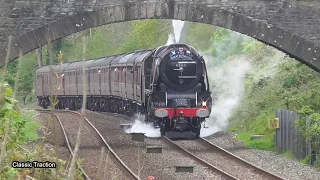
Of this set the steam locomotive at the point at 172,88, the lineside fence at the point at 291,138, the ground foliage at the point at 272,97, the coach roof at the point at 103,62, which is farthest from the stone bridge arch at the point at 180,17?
the coach roof at the point at 103,62

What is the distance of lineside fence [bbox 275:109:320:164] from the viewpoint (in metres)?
14.7

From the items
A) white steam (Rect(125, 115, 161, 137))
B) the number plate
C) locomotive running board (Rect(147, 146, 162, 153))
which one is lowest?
white steam (Rect(125, 115, 161, 137))

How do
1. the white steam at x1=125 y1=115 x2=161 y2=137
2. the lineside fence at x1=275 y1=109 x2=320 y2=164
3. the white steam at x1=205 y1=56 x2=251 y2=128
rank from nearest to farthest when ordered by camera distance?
the lineside fence at x1=275 y1=109 x2=320 y2=164
the white steam at x1=125 y1=115 x2=161 y2=137
the white steam at x1=205 y1=56 x2=251 y2=128

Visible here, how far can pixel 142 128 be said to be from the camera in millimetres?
20531

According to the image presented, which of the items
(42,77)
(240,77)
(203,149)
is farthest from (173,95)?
(42,77)

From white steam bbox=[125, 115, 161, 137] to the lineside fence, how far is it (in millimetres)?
4353

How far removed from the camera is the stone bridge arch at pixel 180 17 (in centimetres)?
1372

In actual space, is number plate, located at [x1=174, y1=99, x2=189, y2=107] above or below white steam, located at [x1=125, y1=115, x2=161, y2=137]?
above

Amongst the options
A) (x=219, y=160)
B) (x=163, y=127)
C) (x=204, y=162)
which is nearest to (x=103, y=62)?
(x=163, y=127)

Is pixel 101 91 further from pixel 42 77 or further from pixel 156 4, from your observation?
pixel 156 4

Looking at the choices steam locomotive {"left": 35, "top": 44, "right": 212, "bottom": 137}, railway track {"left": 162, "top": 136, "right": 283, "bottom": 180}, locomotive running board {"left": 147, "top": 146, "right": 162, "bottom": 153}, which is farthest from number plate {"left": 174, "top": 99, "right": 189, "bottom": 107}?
locomotive running board {"left": 147, "top": 146, "right": 162, "bottom": 153}

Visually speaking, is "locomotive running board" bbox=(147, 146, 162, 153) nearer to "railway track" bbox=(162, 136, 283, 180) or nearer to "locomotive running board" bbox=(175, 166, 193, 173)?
"railway track" bbox=(162, 136, 283, 180)

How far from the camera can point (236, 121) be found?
845 inches

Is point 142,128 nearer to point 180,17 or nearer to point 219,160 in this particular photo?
point 219,160
